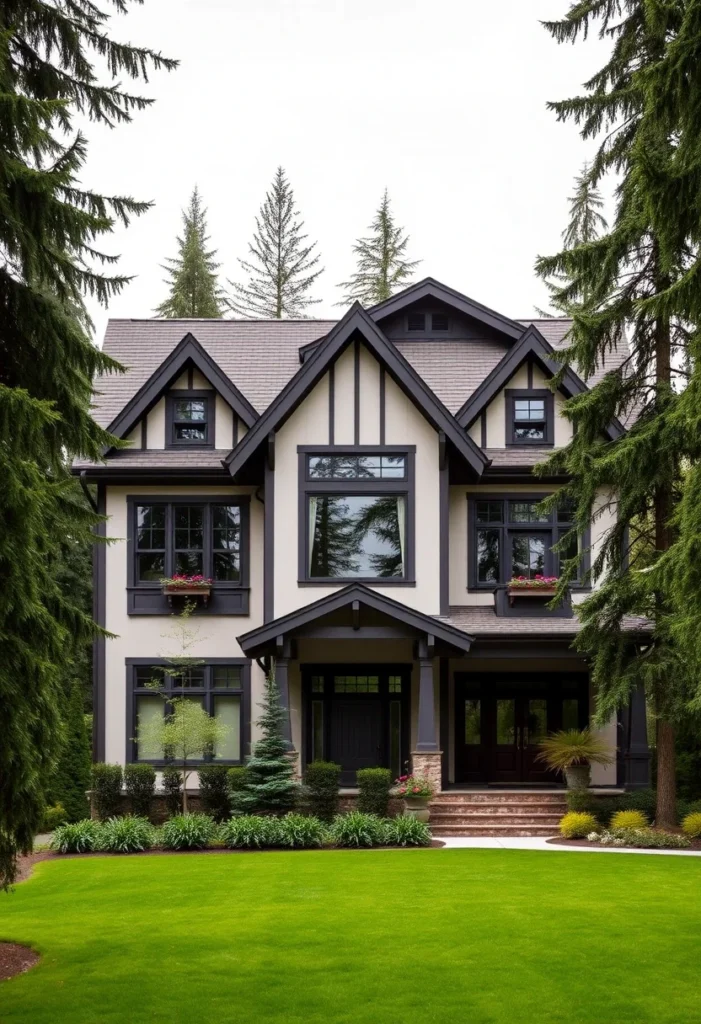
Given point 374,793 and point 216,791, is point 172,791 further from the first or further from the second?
point 374,793

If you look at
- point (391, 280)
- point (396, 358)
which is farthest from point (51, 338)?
point (391, 280)

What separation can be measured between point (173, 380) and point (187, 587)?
13.6 ft

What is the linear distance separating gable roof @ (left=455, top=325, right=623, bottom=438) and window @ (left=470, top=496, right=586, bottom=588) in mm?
1811

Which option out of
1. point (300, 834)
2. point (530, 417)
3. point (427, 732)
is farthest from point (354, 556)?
point (300, 834)

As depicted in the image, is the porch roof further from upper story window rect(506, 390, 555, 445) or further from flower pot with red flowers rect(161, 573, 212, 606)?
upper story window rect(506, 390, 555, 445)

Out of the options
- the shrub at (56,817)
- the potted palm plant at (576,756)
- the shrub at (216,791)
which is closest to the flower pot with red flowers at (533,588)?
the potted palm plant at (576,756)

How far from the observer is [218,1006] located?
898 centimetres

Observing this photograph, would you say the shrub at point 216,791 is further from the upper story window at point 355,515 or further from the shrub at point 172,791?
the upper story window at point 355,515

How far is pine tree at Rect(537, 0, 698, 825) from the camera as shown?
1748cm

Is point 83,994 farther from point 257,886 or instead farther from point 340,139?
point 340,139

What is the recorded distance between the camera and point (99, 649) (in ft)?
73.7

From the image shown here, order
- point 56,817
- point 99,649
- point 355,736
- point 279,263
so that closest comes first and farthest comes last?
point 56,817, point 99,649, point 355,736, point 279,263

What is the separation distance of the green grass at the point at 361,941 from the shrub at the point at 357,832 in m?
1.79

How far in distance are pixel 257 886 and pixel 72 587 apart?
16837 mm
